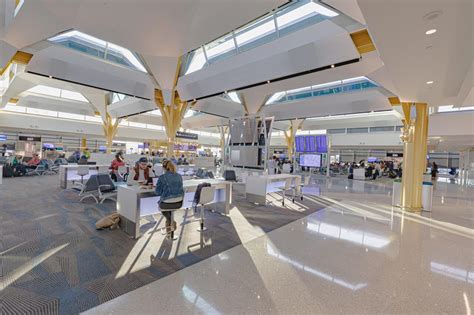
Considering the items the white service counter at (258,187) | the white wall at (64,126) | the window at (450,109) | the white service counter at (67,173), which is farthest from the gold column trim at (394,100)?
the white wall at (64,126)

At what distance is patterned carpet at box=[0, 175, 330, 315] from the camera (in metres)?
2.18

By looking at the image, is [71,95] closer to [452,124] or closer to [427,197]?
[427,197]

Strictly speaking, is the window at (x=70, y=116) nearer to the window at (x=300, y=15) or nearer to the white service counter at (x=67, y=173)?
the white service counter at (x=67, y=173)

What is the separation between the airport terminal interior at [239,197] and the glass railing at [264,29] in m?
0.06

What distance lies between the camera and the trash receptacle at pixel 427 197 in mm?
6664

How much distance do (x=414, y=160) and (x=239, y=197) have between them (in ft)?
18.7

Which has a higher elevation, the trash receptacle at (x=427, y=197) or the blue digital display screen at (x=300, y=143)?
the blue digital display screen at (x=300, y=143)

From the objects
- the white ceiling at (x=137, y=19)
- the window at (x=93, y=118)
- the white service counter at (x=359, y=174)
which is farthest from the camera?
the window at (x=93, y=118)

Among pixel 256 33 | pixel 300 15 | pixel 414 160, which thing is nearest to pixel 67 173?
pixel 256 33

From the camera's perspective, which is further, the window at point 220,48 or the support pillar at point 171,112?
the support pillar at point 171,112

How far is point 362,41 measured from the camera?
255 inches

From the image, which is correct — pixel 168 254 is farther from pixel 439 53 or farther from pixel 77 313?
pixel 439 53

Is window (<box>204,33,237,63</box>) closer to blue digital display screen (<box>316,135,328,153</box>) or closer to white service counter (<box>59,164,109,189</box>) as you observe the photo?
white service counter (<box>59,164,109,189</box>)

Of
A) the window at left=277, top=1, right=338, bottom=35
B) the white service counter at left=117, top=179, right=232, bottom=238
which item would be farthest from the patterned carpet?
the window at left=277, top=1, right=338, bottom=35
